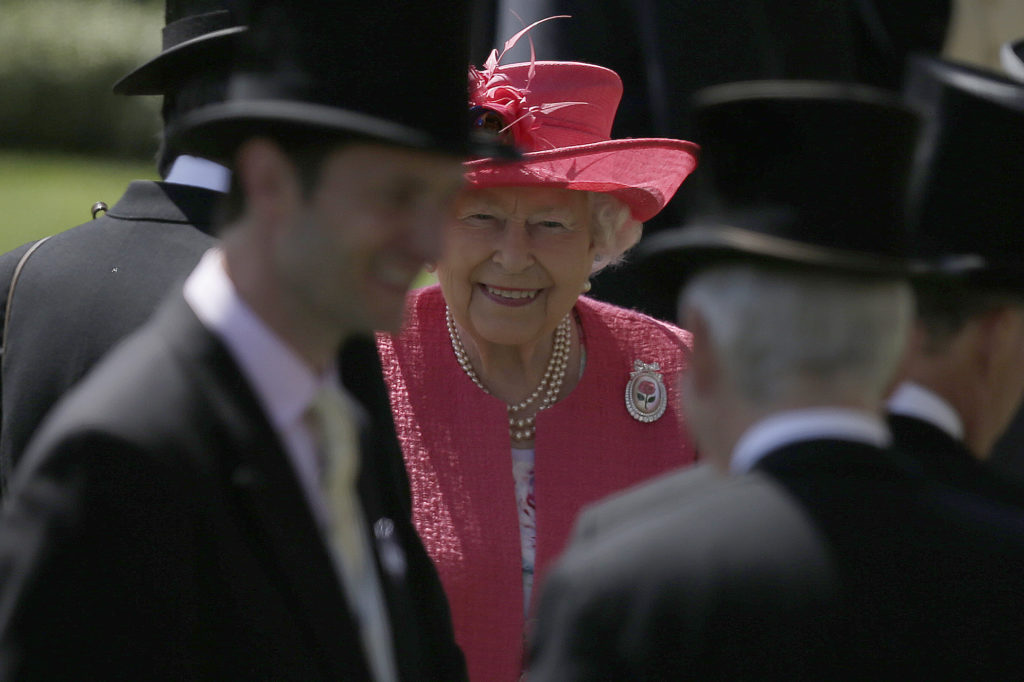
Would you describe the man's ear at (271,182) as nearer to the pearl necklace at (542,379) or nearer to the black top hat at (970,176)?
the black top hat at (970,176)

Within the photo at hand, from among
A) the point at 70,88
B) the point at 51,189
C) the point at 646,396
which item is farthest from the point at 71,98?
the point at 646,396

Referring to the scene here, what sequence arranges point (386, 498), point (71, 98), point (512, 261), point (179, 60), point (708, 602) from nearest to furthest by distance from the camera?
point (708, 602)
point (386, 498)
point (179, 60)
point (512, 261)
point (71, 98)

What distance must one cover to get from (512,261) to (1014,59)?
1.37 metres

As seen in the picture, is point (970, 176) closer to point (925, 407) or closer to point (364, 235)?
point (925, 407)

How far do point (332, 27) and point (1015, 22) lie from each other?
419 cm

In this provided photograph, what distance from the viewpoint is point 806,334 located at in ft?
6.11

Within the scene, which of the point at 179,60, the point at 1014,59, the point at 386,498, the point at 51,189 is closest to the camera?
the point at 386,498

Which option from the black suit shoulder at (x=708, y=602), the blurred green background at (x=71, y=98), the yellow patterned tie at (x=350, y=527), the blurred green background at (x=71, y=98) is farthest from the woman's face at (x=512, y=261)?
the blurred green background at (x=71, y=98)

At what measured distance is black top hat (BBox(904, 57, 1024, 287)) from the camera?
7.25ft

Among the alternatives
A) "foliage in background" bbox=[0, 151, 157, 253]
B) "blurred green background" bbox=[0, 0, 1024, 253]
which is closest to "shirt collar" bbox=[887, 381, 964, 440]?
"foliage in background" bbox=[0, 151, 157, 253]

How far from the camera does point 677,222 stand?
16.2 ft

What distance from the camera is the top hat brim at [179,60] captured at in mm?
3051

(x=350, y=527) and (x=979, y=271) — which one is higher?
(x=979, y=271)

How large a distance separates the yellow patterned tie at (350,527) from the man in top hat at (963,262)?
882 mm
